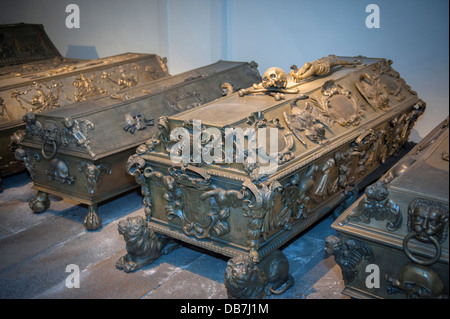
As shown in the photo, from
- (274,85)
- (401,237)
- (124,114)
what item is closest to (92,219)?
(124,114)

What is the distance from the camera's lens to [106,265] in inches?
150

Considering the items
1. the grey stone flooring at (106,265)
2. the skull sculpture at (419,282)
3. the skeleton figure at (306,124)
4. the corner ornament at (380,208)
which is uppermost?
the skeleton figure at (306,124)

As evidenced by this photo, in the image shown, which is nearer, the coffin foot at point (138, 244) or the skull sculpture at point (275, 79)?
the coffin foot at point (138, 244)

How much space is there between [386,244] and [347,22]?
347cm

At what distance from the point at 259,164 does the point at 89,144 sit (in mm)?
1753

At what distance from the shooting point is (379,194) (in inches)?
104

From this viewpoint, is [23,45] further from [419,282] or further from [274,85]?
[419,282]

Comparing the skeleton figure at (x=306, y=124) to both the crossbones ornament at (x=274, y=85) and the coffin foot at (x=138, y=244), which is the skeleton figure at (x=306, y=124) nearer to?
the crossbones ornament at (x=274, y=85)

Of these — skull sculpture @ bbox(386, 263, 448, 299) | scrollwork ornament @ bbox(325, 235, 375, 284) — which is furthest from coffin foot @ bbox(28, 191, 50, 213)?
skull sculpture @ bbox(386, 263, 448, 299)

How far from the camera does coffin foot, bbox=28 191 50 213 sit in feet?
15.6

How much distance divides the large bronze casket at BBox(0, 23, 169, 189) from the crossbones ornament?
5.23 feet

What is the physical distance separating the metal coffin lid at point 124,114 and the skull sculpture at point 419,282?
2.41 metres

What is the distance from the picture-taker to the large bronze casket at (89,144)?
4.21m

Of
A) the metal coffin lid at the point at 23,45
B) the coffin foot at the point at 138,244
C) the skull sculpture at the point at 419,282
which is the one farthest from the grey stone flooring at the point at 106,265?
the metal coffin lid at the point at 23,45
